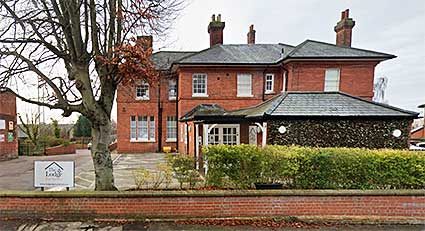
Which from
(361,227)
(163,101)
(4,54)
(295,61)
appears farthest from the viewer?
(163,101)

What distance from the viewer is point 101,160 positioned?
23.7ft

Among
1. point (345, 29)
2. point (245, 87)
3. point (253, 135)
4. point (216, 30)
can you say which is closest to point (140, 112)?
point (245, 87)

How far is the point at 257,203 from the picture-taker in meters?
6.07

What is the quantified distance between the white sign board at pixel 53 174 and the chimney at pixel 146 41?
12.9 ft

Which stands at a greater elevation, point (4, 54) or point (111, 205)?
point (4, 54)

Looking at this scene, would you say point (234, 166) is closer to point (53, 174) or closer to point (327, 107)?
point (53, 174)

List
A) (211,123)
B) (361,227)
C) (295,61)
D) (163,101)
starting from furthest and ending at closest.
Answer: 1. (163,101)
2. (295,61)
3. (211,123)
4. (361,227)

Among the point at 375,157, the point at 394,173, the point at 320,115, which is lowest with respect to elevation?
the point at 394,173

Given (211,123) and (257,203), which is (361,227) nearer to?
(257,203)

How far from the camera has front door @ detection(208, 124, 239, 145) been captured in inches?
574

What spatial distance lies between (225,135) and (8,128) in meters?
17.2

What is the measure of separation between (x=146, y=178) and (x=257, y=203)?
3264mm

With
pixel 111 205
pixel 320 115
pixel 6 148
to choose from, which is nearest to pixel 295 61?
pixel 320 115

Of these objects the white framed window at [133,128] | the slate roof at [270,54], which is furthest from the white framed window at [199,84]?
the white framed window at [133,128]
